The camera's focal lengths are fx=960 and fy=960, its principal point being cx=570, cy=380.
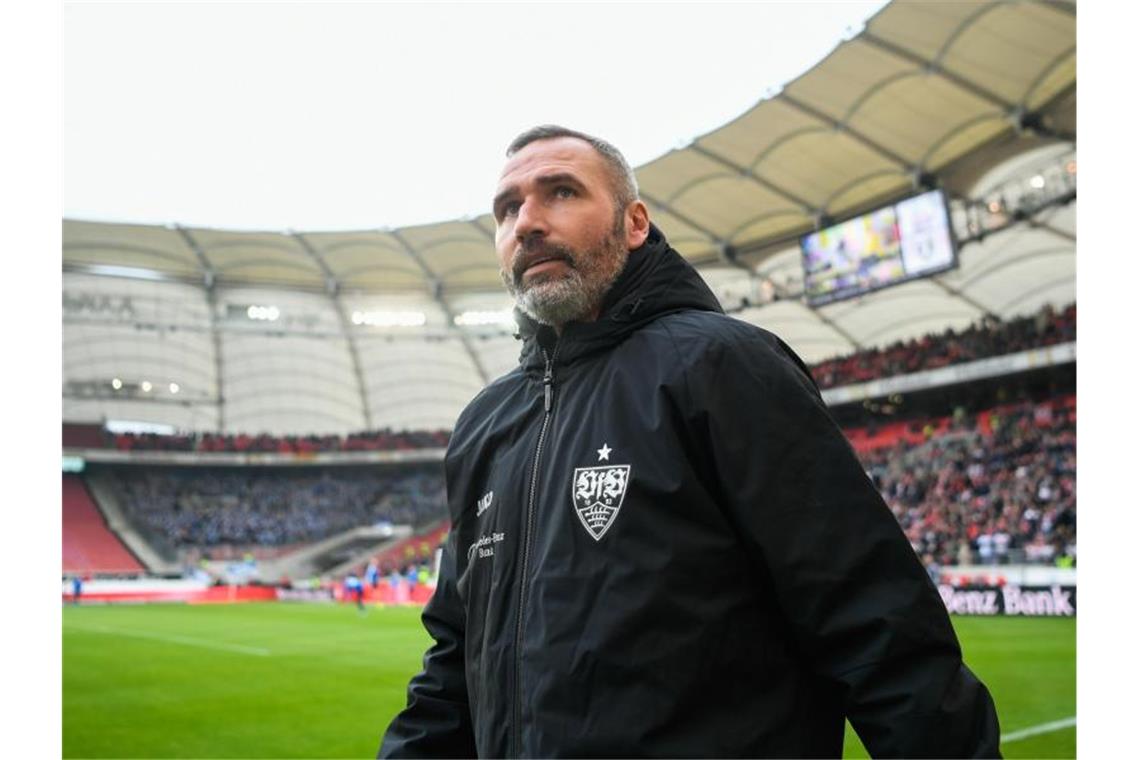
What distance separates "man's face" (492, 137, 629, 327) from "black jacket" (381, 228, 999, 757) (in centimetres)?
20

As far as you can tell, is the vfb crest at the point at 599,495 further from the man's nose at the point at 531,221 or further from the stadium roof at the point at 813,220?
the stadium roof at the point at 813,220

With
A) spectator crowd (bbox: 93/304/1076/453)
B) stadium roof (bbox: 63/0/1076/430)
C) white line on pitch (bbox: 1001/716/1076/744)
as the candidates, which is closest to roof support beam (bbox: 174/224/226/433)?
stadium roof (bbox: 63/0/1076/430)

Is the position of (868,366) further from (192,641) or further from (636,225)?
(636,225)

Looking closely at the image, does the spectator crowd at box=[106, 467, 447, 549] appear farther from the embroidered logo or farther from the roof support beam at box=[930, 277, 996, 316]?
the embroidered logo

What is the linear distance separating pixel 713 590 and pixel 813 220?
35391 millimetres

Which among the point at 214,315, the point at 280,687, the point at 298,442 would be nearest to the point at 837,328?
the point at 214,315

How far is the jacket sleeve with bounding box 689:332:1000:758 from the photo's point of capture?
155 centimetres

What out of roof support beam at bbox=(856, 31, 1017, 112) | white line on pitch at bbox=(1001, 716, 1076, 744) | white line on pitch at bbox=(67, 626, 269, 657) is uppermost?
roof support beam at bbox=(856, 31, 1017, 112)

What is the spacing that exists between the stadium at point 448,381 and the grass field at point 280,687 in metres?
0.06

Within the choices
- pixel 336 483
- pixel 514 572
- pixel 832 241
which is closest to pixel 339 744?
pixel 514 572

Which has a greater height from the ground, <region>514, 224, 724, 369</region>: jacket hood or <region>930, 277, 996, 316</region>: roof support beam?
<region>930, 277, 996, 316</region>: roof support beam

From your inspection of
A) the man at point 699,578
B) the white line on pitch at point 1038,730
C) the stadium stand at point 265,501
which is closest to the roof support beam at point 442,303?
the stadium stand at point 265,501
